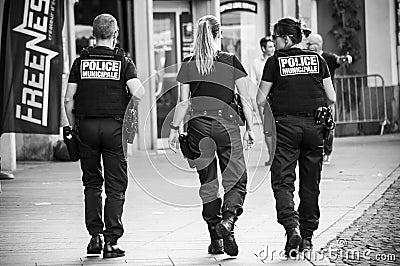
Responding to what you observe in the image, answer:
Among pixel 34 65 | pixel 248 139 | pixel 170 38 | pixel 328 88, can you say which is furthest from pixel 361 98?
pixel 248 139

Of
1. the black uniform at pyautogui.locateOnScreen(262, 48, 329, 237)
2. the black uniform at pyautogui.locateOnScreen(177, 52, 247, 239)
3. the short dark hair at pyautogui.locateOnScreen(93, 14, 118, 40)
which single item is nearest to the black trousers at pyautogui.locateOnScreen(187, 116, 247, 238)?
the black uniform at pyautogui.locateOnScreen(177, 52, 247, 239)

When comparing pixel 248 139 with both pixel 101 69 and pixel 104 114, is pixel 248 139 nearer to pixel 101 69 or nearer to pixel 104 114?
pixel 104 114

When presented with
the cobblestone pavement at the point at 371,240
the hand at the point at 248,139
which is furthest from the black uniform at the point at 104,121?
the cobblestone pavement at the point at 371,240

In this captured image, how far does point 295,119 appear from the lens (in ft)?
27.9

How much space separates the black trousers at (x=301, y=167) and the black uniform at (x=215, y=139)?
0.34 metres

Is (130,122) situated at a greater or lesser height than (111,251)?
greater

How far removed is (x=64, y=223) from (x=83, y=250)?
1671mm

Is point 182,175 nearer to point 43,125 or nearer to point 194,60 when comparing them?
point 43,125

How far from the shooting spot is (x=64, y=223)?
10477 mm

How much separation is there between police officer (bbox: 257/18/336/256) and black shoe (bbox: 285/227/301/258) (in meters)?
0.18

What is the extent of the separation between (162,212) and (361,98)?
1282 cm

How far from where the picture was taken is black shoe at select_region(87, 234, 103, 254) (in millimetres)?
8547

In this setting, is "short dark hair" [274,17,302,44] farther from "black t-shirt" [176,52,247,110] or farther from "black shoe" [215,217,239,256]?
"black shoe" [215,217,239,256]

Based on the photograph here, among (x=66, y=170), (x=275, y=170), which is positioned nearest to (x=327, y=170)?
(x=66, y=170)
